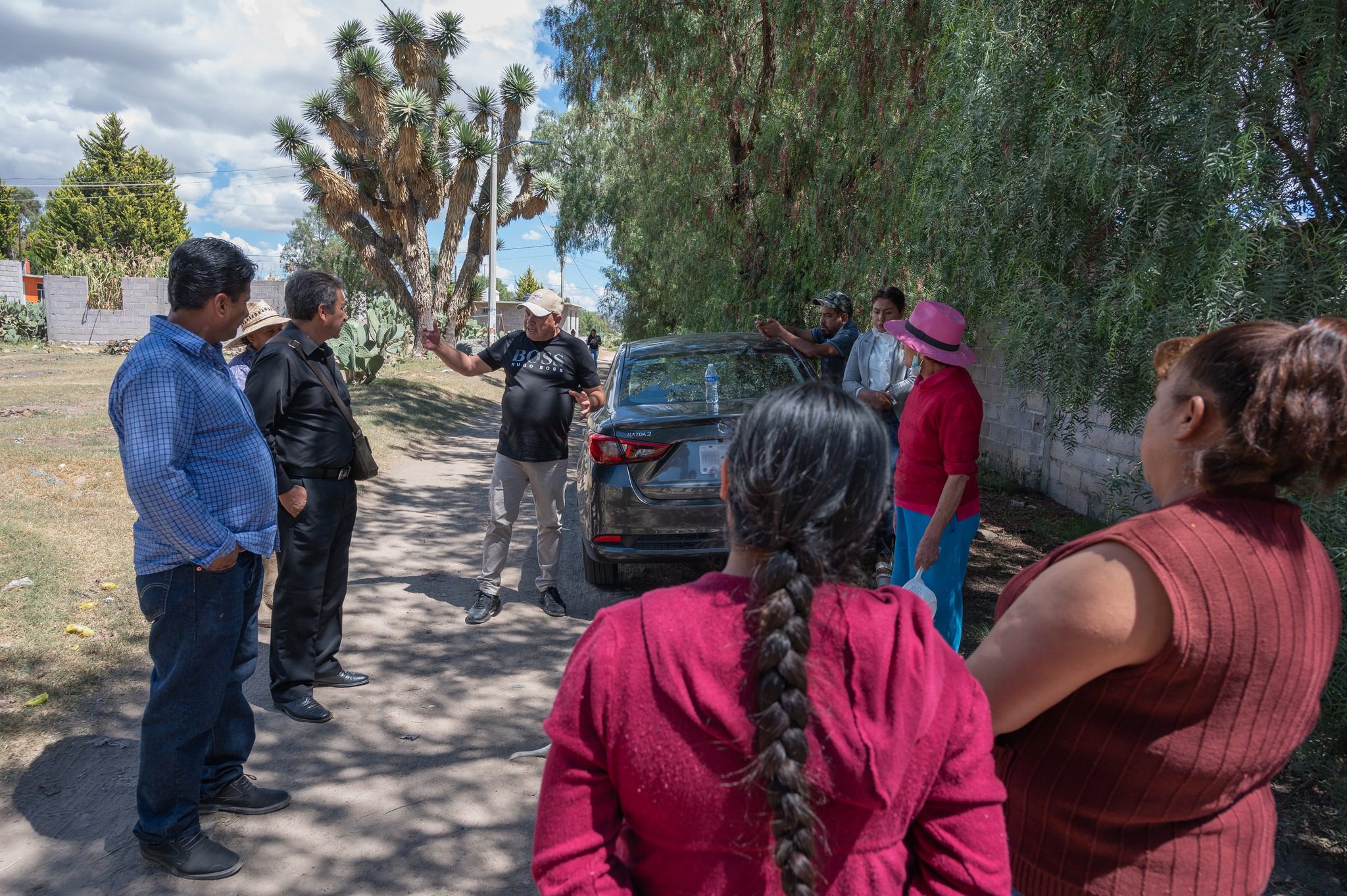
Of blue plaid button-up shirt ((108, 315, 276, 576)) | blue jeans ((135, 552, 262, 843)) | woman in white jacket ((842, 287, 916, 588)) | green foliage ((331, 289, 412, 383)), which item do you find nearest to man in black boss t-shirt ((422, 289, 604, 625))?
woman in white jacket ((842, 287, 916, 588))

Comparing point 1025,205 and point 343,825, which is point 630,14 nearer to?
point 1025,205

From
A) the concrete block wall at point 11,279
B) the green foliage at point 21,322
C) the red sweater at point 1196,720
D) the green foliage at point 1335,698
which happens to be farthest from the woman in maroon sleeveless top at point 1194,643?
the concrete block wall at point 11,279

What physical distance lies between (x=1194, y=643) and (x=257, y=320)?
14.9 ft

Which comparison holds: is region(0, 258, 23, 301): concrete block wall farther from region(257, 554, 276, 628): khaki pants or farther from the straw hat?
the straw hat

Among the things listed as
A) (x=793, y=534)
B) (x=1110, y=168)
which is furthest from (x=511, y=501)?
(x=793, y=534)

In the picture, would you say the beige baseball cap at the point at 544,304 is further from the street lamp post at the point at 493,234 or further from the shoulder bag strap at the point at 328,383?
the street lamp post at the point at 493,234

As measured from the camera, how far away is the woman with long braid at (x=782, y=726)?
3.72ft

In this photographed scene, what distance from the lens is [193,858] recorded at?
9.66ft

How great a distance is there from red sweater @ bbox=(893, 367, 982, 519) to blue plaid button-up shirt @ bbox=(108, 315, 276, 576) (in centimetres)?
269

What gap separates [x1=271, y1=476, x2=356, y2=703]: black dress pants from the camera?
4.14 m

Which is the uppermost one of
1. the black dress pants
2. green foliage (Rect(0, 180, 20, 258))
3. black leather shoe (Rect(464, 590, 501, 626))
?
green foliage (Rect(0, 180, 20, 258))

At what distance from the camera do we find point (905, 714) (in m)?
1.16

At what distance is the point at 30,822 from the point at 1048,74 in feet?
16.4

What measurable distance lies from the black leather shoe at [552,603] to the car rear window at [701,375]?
1326 mm
